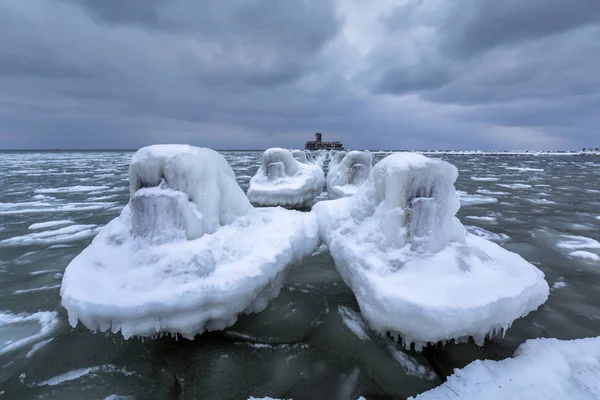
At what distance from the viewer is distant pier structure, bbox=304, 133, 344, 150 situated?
8175cm

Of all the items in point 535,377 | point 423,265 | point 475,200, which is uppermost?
point 423,265

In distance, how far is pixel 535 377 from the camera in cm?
292

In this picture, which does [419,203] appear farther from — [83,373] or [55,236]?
[55,236]

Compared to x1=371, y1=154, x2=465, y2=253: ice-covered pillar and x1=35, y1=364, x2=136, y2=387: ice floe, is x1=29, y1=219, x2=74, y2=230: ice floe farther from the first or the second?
x1=371, y1=154, x2=465, y2=253: ice-covered pillar

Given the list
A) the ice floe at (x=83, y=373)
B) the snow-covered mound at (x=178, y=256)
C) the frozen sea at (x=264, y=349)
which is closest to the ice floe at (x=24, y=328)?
the frozen sea at (x=264, y=349)

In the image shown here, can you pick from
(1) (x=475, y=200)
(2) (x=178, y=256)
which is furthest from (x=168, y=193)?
(1) (x=475, y=200)

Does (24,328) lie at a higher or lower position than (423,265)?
lower

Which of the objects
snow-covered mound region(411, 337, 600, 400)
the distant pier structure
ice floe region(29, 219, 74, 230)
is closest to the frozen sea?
snow-covered mound region(411, 337, 600, 400)

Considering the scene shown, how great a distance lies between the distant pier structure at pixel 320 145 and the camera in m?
81.8

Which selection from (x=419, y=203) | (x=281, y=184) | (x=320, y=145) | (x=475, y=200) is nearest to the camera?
(x=419, y=203)

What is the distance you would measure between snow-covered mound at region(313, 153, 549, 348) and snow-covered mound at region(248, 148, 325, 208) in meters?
6.80

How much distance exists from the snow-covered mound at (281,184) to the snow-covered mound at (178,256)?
6253mm

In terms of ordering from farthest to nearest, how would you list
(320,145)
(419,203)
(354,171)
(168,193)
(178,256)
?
1. (320,145)
2. (354,171)
3. (168,193)
4. (419,203)
5. (178,256)

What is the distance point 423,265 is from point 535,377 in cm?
147
